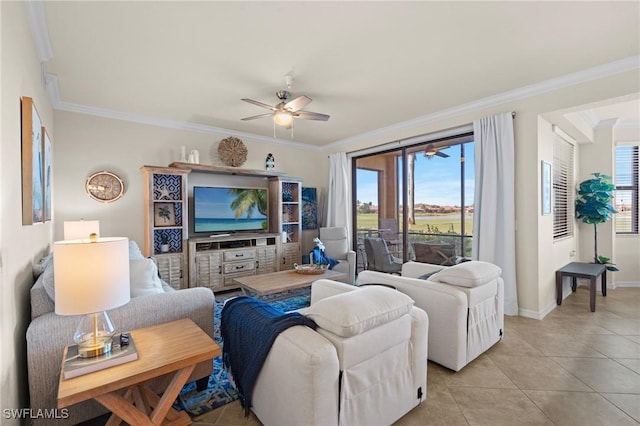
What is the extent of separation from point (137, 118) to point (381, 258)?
4190 mm

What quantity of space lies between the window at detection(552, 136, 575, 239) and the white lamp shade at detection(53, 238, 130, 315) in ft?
15.7

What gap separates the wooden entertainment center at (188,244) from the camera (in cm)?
405

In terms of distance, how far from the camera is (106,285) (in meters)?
1.33

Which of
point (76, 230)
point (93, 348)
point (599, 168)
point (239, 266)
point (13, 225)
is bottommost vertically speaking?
point (239, 266)

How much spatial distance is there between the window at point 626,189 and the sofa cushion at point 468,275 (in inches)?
161

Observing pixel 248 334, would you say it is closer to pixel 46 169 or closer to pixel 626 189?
pixel 46 169

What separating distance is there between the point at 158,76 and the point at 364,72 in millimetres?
2069

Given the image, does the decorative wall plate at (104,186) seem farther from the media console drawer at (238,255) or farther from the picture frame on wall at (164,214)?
the media console drawer at (238,255)

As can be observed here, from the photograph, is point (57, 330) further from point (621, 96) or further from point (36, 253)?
point (621, 96)

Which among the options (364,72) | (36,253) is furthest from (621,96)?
(36,253)

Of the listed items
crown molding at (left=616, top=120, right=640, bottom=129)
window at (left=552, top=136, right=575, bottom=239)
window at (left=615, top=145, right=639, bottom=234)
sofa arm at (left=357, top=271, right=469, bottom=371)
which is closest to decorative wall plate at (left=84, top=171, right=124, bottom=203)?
sofa arm at (left=357, top=271, right=469, bottom=371)

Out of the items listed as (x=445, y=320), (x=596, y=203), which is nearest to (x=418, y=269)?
(x=445, y=320)

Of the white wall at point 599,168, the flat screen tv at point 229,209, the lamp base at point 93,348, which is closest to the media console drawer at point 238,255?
the flat screen tv at point 229,209

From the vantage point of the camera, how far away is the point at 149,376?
1.32m
